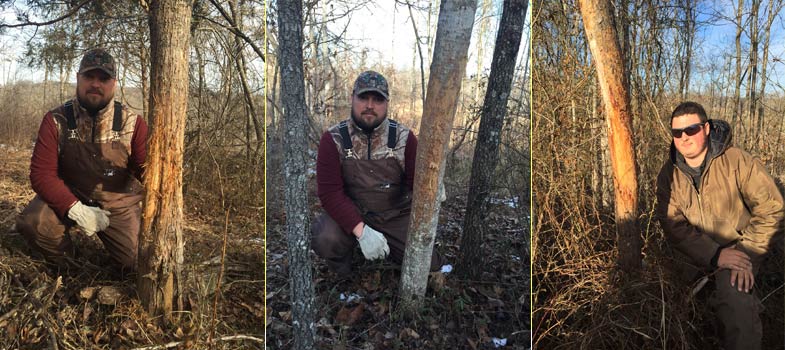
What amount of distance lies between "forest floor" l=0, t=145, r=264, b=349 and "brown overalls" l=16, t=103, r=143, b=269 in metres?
0.15

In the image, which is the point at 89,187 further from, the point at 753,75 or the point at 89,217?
the point at 753,75

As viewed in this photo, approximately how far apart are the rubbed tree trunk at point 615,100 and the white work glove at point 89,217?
3471mm

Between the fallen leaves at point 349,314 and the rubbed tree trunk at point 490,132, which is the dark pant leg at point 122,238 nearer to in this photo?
the fallen leaves at point 349,314

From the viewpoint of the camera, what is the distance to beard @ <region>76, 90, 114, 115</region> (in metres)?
3.28

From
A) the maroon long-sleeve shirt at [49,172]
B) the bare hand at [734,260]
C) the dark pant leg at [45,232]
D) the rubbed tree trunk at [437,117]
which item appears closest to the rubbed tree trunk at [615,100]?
the bare hand at [734,260]

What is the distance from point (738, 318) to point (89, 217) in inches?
159

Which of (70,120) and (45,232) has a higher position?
(70,120)

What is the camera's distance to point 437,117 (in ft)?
4.99

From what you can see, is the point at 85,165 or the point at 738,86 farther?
the point at 85,165

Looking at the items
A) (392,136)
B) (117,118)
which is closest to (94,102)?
(117,118)

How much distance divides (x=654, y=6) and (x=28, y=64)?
5.94 meters

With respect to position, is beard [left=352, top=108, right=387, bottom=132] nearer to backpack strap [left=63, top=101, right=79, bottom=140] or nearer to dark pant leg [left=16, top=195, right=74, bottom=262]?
backpack strap [left=63, top=101, right=79, bottom=140]

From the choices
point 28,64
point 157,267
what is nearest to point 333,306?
point 157,267

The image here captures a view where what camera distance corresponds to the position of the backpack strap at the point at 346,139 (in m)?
1.73
